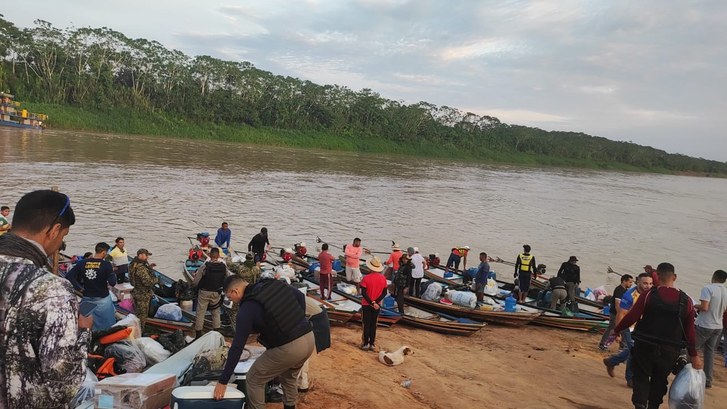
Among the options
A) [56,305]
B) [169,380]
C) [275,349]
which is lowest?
[169,380]

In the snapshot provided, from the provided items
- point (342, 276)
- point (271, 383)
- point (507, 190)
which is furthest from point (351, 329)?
point (507, 190)

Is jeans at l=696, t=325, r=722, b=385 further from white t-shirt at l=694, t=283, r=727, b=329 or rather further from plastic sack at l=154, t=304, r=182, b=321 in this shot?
plastic sack at l=154, t=304, r=182, b=321

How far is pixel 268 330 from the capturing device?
11.8 feet

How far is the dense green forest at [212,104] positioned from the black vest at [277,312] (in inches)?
2431

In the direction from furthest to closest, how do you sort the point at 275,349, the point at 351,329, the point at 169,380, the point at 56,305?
the point at 351,329, the point at 169,380, the point at 275,349, the point at 56,305

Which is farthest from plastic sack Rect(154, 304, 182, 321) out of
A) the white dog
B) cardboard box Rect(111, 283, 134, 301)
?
the white dog

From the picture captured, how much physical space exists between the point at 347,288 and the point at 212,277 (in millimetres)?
4232

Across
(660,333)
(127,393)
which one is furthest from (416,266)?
(127,393)

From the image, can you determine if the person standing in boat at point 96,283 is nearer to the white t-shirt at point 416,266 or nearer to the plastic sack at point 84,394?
the plastic sack at point 84,394

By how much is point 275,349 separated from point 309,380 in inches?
76.7

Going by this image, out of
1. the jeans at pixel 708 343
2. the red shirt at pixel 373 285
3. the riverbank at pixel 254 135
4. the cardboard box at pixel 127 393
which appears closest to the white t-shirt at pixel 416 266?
the red shirt at pixel 373 285

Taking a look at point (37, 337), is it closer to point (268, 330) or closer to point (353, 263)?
point (268, 330)

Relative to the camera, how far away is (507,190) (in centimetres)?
4266

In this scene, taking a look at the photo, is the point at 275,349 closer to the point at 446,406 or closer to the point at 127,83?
the point at 446,406
